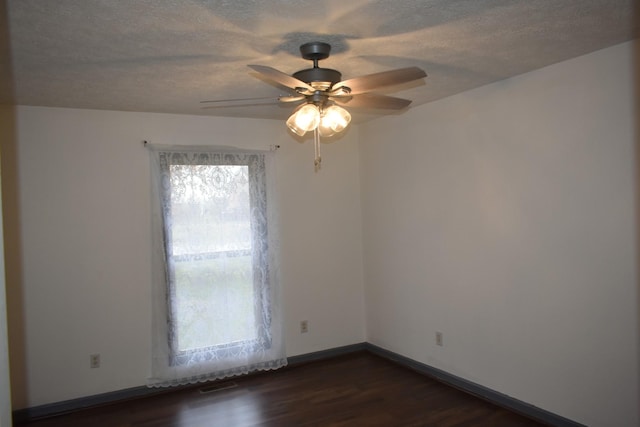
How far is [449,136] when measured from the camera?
147 inches

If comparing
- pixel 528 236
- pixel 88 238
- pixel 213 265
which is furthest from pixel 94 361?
pixel 528 236

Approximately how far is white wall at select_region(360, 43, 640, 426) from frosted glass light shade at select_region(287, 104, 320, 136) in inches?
64.9

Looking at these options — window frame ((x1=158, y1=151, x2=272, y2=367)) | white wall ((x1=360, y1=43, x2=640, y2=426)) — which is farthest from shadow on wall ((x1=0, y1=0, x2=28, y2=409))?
white wall ((x1=360, y1=43, x2=640, y2=426))

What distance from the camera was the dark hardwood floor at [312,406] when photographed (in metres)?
3.19

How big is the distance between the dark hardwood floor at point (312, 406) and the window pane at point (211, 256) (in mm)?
510

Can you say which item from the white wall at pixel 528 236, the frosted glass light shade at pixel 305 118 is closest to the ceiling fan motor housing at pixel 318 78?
the frosted glass light shade at pixel 305 118

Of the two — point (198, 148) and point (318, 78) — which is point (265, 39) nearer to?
point (318, 78)

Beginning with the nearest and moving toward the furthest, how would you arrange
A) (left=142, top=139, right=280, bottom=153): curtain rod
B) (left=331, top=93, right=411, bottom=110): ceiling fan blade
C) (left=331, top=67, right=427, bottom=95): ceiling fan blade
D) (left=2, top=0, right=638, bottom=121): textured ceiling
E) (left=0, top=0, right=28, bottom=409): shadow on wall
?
(left=2, top=0, right=638, bottom=121): textured ceiling
(left=331, top=67, right=427, bottom=95): ceiling fan blade
(left=331, top=93, right=411, bottom=110): ceiling fan blade
(left=0, top=0, right=28, bottom=409): shadow on wall
(left=142, top=139, right=280, bottom=153): curtain rod

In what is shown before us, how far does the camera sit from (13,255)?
3393 millimetres

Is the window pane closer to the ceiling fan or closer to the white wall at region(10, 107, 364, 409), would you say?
the white wall at region(10, 107, 364, 409)

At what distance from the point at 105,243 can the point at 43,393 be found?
1.25 meters

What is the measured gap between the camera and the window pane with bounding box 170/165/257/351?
3.90 metres

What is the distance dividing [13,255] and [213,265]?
5.06 feet

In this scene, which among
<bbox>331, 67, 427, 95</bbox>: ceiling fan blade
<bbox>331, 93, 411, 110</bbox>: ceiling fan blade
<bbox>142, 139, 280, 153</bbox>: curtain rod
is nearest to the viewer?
<bbox>331, 67, 427, 95</bbox>: ceiling fan blade
